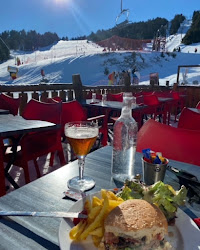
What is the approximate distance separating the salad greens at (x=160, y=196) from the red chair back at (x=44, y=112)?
2124 mm

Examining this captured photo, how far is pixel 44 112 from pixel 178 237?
2.48 m

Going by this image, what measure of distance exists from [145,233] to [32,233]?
357 mm

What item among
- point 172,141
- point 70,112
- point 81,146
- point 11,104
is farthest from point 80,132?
point 11,104

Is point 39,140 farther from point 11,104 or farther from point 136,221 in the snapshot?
point 136,221

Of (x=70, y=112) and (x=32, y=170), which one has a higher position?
(x=70, y=112)

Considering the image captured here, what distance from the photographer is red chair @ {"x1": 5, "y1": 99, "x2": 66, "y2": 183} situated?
2348 millimetres

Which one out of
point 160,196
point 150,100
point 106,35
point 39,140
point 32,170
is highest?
point 106,35

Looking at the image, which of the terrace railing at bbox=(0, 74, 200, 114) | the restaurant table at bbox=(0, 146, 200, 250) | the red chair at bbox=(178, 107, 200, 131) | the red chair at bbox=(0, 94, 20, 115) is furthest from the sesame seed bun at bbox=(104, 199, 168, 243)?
the terrace railing at bbox=(0, 74, 200, 114)

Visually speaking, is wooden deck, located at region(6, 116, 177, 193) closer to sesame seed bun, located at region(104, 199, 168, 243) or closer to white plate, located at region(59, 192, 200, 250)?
white plate, located at region(59, 192, 200, 250)

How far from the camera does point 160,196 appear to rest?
2.13 feet

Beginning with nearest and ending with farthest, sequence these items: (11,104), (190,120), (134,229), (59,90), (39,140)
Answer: (134,229) → (190,120) → (39,140) → (11,104) → (59,90)

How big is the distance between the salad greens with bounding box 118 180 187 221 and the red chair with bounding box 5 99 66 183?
6.04 ft

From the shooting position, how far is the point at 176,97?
24.5ft

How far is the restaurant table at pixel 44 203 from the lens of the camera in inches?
24.9
